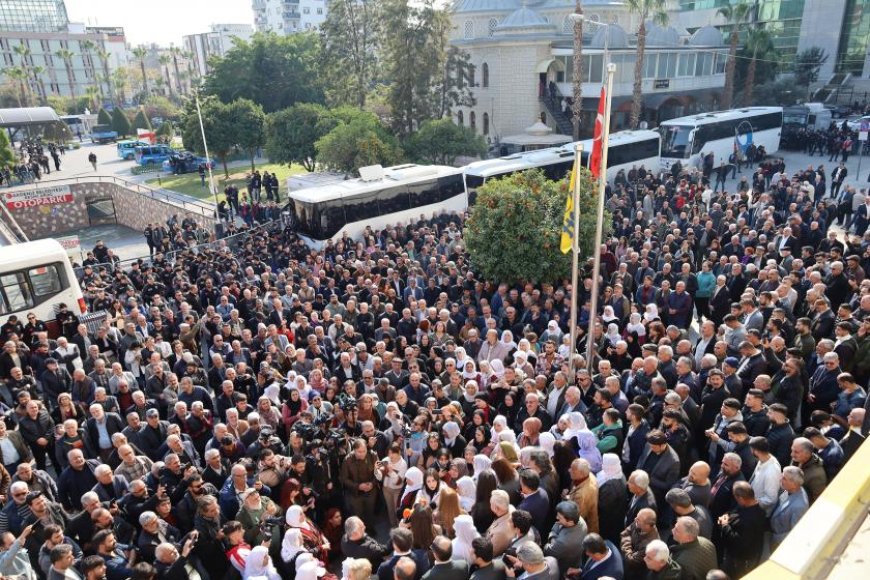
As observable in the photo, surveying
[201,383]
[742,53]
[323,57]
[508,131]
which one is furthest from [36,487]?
[742,53]

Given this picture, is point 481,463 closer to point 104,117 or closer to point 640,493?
point 640,493

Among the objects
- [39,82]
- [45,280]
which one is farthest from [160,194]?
[39,82]

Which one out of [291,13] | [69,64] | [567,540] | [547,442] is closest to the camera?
[567,540]

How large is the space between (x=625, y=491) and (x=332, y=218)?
1444cm

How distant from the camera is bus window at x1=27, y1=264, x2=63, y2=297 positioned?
1250 centimetres

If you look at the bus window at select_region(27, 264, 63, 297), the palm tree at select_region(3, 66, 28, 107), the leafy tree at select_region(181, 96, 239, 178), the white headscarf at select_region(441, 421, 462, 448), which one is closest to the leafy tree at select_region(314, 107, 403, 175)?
the leafy tree at select_region(181, 96, 239, 178)

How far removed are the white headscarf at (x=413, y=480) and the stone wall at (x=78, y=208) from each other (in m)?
26.8

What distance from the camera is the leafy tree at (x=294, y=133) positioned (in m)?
34.2

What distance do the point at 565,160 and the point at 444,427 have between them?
1907 cm

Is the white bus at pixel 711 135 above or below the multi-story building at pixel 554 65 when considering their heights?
below

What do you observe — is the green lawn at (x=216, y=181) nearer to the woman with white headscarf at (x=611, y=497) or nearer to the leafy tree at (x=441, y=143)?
the leafy tree at (x=441, y=143)

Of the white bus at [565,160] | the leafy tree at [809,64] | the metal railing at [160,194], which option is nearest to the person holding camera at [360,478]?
the white bus at [565,160]

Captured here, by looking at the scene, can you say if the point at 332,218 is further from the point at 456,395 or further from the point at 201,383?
the point at 456,395

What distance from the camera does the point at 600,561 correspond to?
4629 mm
